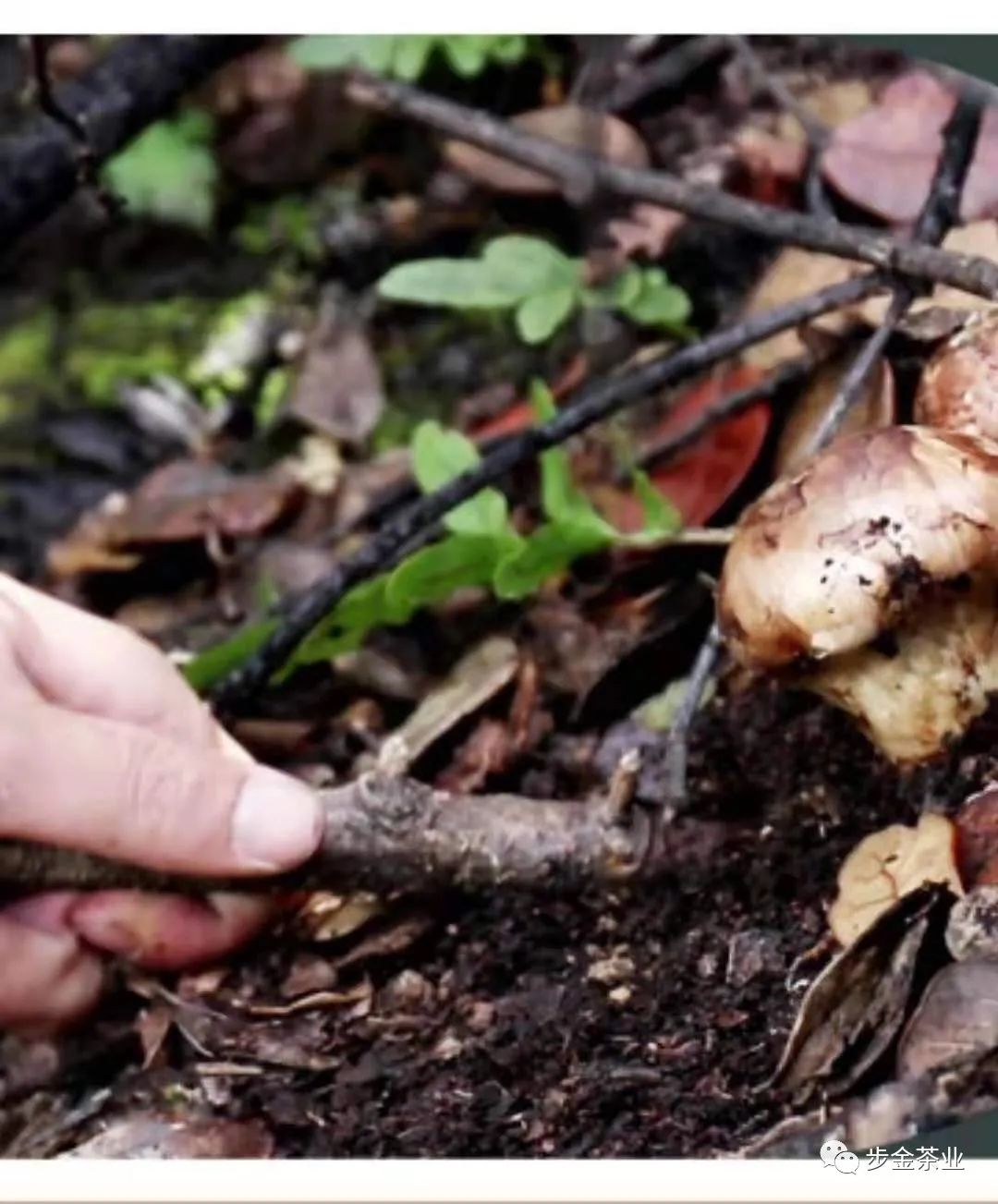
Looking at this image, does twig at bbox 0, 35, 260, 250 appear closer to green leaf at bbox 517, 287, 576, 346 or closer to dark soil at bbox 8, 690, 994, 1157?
green leaf at bbox 517, 287, 576, 346

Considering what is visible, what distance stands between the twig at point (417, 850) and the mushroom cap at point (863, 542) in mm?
170

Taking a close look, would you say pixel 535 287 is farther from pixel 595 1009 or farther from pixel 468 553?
pixel 595 1009

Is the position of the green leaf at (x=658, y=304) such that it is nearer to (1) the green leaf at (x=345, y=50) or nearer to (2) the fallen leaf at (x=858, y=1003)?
(1) the green leaf at (x=345, y=50)

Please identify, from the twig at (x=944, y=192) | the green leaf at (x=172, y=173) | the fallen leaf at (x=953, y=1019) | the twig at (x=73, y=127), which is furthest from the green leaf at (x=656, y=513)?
the green leaf at (x=172, y=173)

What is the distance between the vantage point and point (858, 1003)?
0.77m

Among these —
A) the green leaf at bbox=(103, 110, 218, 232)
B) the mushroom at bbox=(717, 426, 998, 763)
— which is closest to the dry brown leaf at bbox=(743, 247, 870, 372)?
the mushroom at bbox=(717, 426, 998, 763)

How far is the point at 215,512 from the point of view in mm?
1279

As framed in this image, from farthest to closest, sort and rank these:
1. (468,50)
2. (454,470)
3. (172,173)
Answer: (172,173)
(468,50)
(454,470)

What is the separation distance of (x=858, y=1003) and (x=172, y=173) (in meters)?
1.01

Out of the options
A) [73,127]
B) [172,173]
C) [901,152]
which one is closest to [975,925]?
[901,152]

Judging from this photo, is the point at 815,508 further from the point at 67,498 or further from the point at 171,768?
the point at 67,498

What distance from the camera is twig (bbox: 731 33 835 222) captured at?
108cm

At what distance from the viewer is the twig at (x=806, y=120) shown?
108 cm
